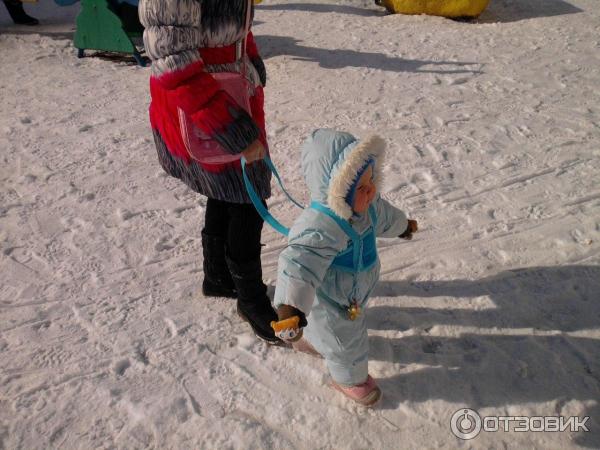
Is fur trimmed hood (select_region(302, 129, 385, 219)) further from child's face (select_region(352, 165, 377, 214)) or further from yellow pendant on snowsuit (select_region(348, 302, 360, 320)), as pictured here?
yellow pendant on snowsuit (select_region(348, 302, 360, 320))

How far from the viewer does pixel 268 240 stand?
296cm

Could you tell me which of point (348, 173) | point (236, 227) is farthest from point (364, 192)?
point (236, 227)

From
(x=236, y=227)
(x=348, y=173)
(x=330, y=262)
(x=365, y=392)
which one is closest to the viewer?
(x=348, y=173)

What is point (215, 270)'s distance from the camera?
247 cm

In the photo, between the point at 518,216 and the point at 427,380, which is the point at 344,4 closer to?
the point at 518,216

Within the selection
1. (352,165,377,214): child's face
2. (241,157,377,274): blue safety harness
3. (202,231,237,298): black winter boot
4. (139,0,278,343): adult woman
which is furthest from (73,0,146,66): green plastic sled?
(352,165,377,214): child's face

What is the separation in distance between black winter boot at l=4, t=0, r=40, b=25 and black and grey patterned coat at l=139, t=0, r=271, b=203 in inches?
217

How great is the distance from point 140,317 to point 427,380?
1.35m

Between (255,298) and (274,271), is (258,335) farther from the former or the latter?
(274,271)

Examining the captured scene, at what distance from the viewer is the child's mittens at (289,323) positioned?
165cm

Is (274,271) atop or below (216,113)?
below

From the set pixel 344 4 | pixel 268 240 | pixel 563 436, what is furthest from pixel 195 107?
pixel 344 4

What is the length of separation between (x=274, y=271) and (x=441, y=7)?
504cm

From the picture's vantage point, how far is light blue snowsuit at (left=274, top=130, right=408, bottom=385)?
167 centimetres
